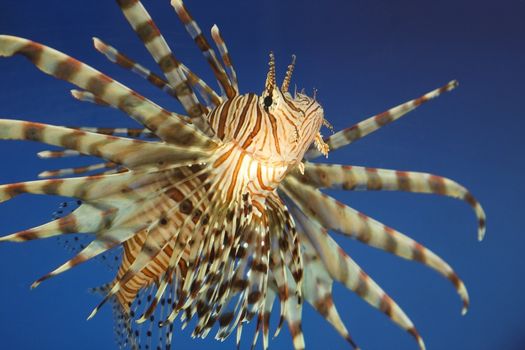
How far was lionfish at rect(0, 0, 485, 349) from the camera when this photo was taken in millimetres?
916

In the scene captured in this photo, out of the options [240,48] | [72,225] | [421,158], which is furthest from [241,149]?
[421,158]

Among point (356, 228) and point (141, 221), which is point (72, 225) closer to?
point (141, 221)

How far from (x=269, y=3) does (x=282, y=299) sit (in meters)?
1.58

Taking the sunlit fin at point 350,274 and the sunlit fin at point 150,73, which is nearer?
the sunlit fin at point 350,274

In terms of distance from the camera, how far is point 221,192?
105 centimetres

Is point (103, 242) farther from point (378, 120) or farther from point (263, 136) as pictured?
point (378, 120)

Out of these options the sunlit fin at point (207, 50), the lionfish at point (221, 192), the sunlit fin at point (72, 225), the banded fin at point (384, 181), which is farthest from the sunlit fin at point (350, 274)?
the sunlit fin at point (72, 225)

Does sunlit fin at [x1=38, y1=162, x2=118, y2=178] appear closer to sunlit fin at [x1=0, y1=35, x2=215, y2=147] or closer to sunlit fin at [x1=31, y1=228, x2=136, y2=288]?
sunlit fin at [x1=31, y1=228, x2=136, y2=288]

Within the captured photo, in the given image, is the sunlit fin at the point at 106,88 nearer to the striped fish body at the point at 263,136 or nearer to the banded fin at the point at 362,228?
the striped fish body at the point at 263,136

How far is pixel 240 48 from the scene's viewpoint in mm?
2320

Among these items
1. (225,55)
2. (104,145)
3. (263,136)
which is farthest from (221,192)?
(225,55)

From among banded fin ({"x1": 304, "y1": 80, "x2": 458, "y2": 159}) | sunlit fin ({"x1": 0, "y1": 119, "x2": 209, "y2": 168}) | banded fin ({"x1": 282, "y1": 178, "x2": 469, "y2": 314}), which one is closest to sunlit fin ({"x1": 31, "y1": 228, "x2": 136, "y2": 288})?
sunlit fin ({"x1": 0, "y1": 119, "x2": 209, "y2": 168})

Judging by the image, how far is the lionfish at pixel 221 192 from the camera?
92 centimetres

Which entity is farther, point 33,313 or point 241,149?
Result: point 33,313
